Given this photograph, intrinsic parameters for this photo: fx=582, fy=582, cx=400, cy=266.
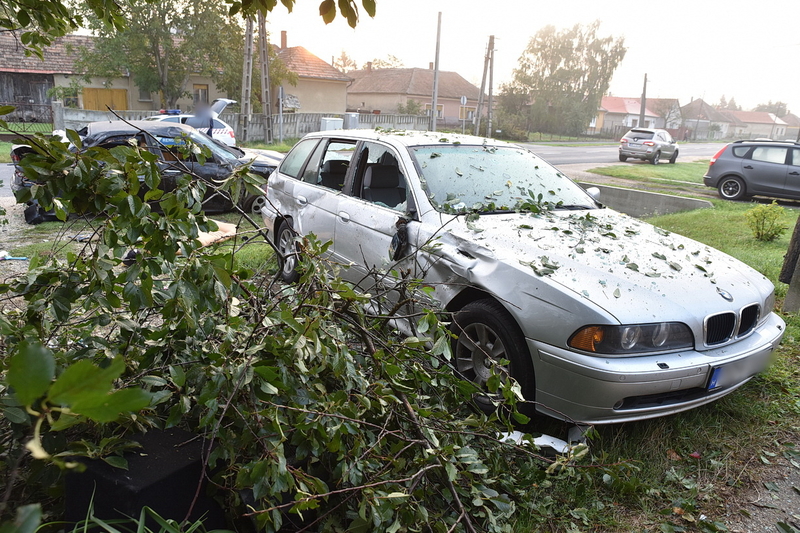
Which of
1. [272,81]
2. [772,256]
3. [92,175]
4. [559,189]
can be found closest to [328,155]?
[559,189]

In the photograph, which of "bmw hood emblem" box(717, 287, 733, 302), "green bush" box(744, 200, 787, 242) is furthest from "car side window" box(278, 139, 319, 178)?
"green bush" box(744, 200, 787, 242)

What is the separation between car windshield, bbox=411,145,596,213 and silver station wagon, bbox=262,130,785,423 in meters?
0.01

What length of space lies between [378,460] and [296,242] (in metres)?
1.15

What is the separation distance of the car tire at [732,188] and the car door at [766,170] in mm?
164

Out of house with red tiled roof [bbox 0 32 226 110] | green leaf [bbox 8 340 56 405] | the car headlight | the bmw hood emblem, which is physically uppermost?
house with red tiled roof [bbox 0 32 226 110]

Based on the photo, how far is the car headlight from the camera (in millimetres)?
3094

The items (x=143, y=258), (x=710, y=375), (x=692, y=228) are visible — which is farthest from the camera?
(x=692, y=228)

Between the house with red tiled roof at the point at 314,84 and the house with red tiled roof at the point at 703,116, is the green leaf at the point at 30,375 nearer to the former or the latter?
the house with red tiled roof at the point at 314,84

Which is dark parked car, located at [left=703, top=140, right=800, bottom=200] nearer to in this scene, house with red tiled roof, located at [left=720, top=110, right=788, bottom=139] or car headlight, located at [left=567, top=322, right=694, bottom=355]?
car headlight, located at [left=567, top=322, right=694, bottom=355]

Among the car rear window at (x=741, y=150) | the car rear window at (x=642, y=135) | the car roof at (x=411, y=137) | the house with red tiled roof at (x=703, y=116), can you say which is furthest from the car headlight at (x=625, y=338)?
the house with red tiled roof at (x=703, y=116)

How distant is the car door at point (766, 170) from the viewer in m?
15.0

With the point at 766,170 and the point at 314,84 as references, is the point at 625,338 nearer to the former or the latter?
the point at 766,170

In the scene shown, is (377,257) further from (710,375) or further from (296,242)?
(710,375)

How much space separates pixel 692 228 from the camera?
9461 mm
